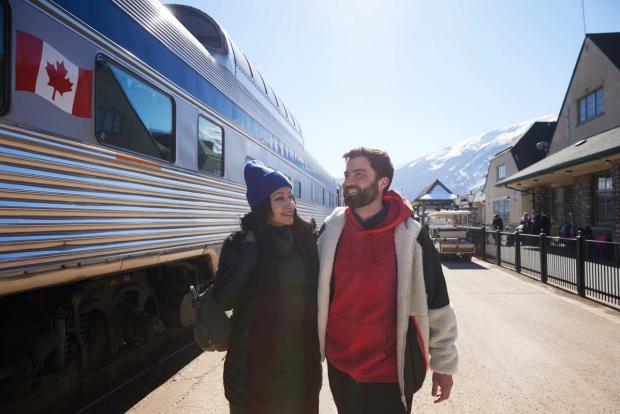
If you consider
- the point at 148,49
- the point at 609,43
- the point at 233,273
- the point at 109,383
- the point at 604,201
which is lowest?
the point at 109,383

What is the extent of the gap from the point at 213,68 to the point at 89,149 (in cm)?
264

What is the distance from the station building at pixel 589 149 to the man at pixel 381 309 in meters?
12.9

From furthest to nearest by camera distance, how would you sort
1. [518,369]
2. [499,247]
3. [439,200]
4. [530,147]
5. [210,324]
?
[439,200], [530,147], [499,247], [518,369], [210,324]

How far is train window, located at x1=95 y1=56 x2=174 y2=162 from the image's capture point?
10.2 feet

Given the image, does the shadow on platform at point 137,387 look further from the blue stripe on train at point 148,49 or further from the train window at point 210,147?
the blue stripe on train at point 148,49

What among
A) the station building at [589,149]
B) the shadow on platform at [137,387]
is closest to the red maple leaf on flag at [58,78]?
the shadow on platform at [137,387]

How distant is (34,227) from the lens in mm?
2416

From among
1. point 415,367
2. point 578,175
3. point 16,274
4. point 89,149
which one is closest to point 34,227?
point 16,274

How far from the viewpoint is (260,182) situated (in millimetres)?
2094

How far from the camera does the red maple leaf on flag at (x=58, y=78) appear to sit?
262cm

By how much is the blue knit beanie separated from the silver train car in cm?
143

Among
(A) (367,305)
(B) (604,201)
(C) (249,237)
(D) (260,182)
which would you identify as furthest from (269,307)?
(B) (604,201)

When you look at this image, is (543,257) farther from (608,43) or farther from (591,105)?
(608,43)

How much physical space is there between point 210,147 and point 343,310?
11.5ft
